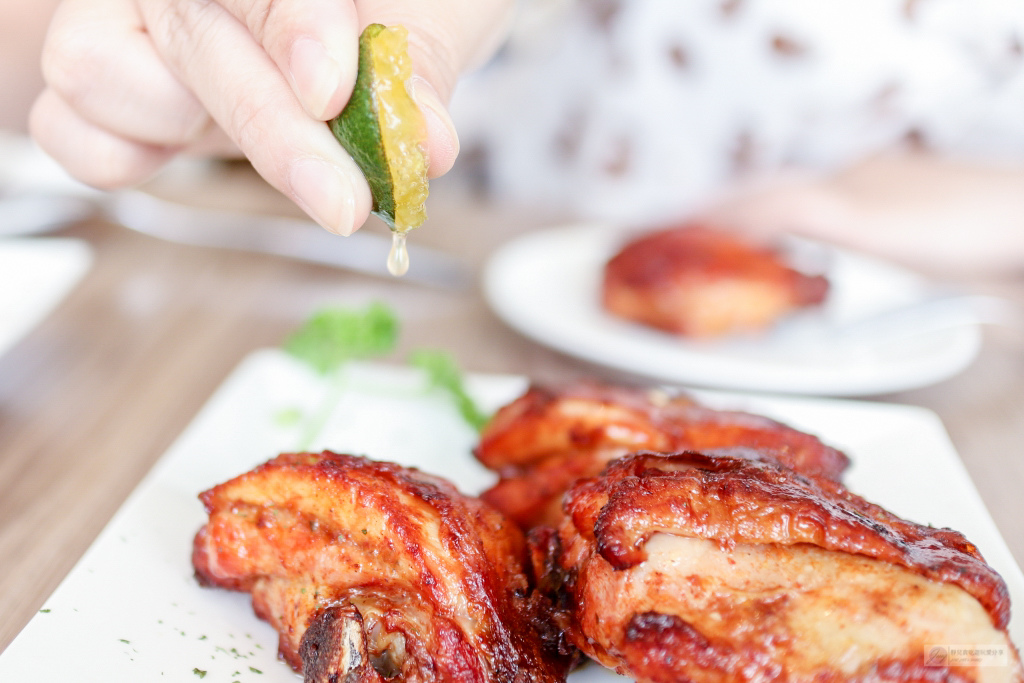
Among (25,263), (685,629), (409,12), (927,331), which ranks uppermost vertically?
(409,12)

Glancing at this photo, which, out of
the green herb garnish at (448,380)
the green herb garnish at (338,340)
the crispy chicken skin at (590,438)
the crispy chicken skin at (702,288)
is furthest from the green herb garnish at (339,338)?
the crispy chicken skin at (702,288)

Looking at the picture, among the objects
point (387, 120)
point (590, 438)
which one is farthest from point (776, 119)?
point (387, 120)

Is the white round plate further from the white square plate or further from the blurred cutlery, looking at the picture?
the blurred cutlery

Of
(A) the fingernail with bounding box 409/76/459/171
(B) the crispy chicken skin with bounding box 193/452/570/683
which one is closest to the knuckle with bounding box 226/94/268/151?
(A) the fingernail with bounding box 409/76/459/171

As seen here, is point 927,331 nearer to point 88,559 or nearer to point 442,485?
point 442,485

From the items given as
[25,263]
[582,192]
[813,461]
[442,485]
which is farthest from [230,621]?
[582,192]

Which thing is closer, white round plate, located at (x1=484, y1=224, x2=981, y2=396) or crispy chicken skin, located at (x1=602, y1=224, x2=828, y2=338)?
white round plate, located at (x1=484, y1=224, x2=981, y2=396)
